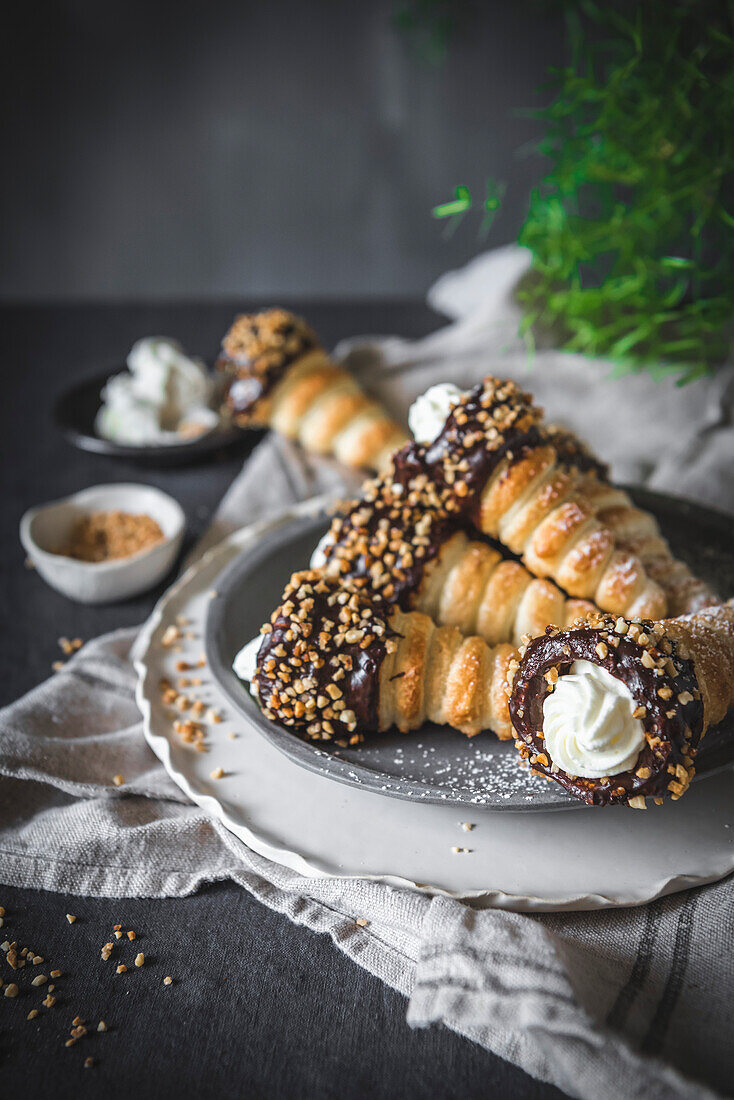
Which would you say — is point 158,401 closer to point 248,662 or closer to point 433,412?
point 433,412

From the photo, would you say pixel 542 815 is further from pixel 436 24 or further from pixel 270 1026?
pixel 436 24

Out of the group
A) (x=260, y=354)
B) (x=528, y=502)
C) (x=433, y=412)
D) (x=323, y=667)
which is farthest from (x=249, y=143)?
(x=323, y=667)

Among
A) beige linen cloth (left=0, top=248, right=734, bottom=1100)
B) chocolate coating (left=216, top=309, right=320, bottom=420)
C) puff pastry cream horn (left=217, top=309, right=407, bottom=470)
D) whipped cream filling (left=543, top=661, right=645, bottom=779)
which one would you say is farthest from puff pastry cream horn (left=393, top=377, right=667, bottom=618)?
chocolate coating (left=216, top=309, right=320, bottom=420)

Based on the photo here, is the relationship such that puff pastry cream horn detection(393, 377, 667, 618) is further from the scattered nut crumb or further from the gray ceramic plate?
the scattered nut crumb

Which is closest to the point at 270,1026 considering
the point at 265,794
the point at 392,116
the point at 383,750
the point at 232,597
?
the point at 265,794

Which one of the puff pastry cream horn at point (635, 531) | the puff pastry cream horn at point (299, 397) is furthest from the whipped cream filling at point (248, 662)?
the puff pastry cream horn at point (299, 397)

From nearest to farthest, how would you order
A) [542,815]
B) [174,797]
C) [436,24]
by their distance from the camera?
[542,815]
[174,797]
[436,24]
